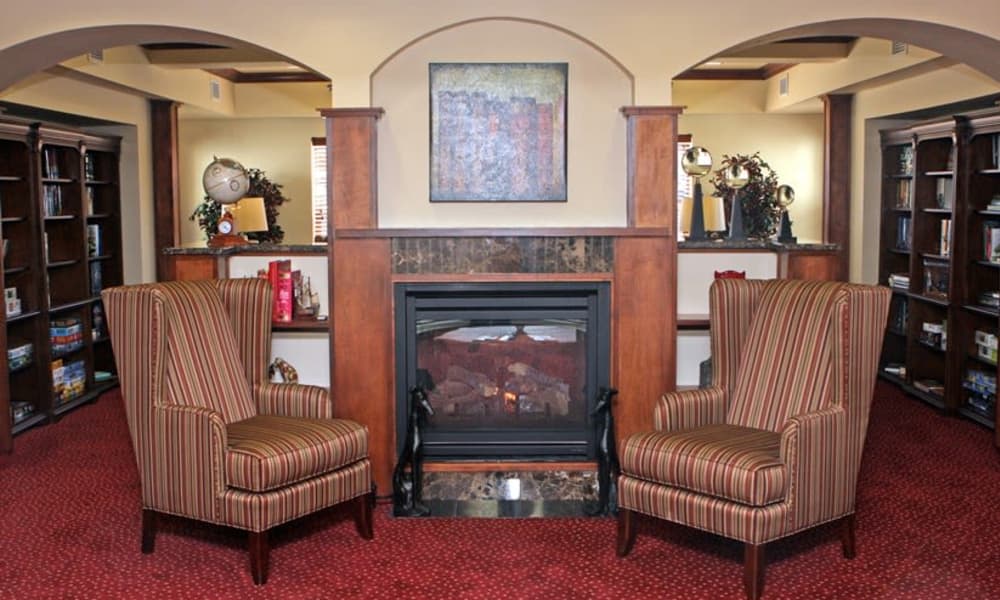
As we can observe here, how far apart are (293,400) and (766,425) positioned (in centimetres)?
206

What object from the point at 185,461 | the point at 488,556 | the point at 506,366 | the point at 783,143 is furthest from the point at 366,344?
the point at 783,143

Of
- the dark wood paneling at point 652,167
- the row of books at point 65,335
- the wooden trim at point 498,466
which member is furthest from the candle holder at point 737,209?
the row of books at point 65,335

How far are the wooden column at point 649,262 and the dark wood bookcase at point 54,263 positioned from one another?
3485mm

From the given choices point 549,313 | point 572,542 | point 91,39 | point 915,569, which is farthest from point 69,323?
point 915,569

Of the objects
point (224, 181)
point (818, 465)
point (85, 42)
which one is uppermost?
point (85, 42)

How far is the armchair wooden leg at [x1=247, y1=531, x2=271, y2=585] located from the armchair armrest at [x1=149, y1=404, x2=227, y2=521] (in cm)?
22

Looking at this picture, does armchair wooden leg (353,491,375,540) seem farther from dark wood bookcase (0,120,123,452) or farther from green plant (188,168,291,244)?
green plant (188,168,291,244)

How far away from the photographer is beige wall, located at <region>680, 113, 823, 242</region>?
9.83m

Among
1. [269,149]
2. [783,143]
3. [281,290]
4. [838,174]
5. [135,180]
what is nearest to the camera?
[281,290]

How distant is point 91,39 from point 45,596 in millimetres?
2634

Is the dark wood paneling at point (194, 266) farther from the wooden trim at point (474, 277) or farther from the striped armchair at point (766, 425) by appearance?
the striped armchair at point (766, 425)

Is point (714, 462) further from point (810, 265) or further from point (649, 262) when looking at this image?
point (810, 265)

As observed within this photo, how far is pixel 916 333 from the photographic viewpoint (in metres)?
7.50

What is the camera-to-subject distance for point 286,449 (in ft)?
13.4
